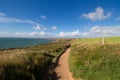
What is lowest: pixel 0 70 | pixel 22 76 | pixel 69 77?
pixel 69 77

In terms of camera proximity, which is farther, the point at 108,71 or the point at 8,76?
the point at 108,71

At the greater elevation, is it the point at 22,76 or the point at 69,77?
the point at 22,76

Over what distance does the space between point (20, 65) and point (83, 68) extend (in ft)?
17.2

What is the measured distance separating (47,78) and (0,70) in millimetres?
3445

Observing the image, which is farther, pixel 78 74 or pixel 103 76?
pixel 78 74

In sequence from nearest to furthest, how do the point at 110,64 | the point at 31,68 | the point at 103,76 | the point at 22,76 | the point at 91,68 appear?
the point at 22,76, the point at 103,76, the point at 31,68, the point at 91,68, the point at 110,64

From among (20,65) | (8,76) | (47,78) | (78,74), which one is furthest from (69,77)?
(8,76)

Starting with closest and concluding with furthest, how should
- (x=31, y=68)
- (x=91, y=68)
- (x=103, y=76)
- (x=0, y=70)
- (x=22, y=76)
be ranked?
(x=0, y=70) → (x=22, y=76) → (x=103, y=76) → (x=31, y=68) → (x=91, y=68)

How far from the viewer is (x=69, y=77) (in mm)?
10539

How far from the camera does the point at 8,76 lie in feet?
26.5

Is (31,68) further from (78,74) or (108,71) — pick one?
(108,71)

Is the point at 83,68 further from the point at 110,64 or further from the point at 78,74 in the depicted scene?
the point at 110,64

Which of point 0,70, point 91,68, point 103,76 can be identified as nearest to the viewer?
point 0,70

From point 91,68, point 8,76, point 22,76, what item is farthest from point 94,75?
point 8,76
